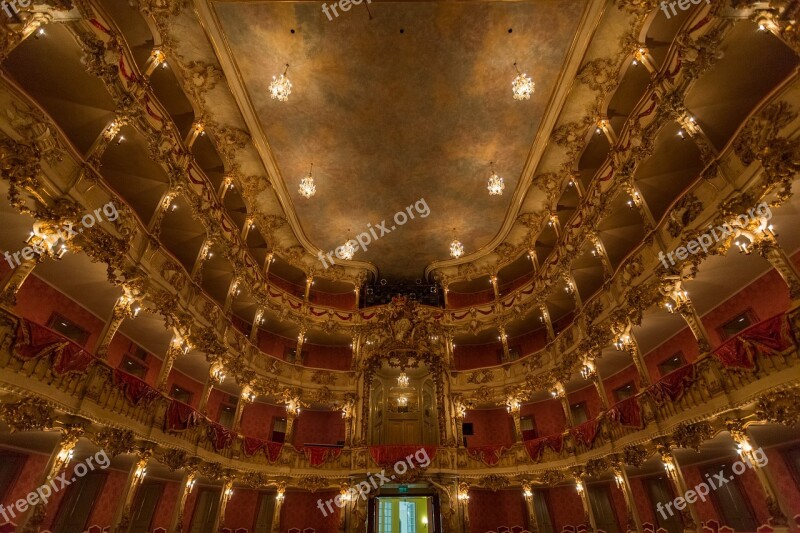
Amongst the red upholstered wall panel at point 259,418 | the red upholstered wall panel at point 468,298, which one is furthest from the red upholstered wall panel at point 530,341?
the red upholstered wall panel at point 259,418

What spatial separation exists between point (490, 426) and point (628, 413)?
8.94m

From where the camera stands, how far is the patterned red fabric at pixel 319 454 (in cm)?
1636

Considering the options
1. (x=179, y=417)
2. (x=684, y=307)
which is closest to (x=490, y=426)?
(x=684, y=307)

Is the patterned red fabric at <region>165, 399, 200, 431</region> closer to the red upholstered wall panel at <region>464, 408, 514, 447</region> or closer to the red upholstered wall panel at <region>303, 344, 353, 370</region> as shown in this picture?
the red upholstered wall panel at <region>303, 344, 353, 370</region>

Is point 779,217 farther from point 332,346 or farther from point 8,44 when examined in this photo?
point 332,346

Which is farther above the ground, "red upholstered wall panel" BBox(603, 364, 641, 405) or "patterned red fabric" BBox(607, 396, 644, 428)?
"red upholstered wall panel" BBox(603, 364, 641, 405)

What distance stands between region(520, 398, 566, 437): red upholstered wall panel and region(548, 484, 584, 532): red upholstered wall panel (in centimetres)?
240

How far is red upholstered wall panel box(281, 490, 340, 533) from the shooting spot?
17.0 metres

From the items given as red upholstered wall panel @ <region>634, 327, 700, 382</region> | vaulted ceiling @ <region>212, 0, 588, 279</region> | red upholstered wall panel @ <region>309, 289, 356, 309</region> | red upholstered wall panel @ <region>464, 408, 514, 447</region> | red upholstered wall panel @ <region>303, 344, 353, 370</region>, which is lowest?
red upholstered wall panel @ <region>464, 408, 514, 447</region>

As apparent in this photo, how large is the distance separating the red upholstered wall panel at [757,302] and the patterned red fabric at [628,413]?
3580 mm

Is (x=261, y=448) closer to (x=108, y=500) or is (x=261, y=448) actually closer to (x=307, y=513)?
(x=307, y=513)

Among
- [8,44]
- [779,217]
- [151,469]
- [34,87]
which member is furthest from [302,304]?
[779,217]

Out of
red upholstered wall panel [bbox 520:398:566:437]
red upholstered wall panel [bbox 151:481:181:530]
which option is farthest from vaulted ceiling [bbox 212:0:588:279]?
red upholstered wall panel [bbox 151:481:181:530]

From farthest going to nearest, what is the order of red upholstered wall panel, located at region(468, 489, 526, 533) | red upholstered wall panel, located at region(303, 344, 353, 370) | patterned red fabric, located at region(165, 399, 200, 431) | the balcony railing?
red upholstered wall panel, located at region(303, 344, 353, 370) → red upholstered wall panel, located at region(468, 489, 526, 533) → patterned red fabric, located at region(165, 399, 200, 431) → the balcony railing
